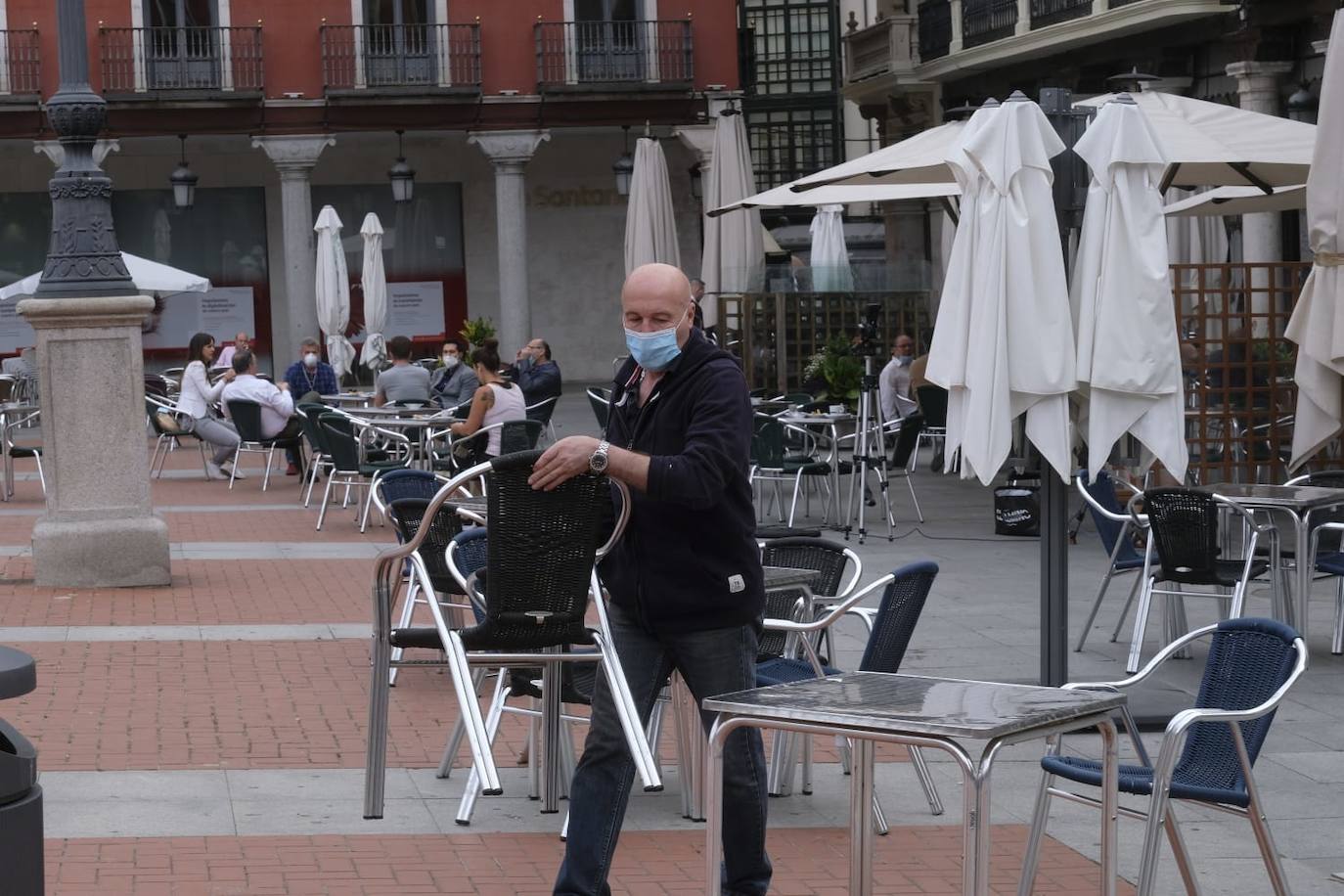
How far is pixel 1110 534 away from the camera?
9781 millimetres

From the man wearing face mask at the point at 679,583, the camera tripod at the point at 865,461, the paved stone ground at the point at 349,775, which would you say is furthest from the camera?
the camera tripod at the point at 865,461

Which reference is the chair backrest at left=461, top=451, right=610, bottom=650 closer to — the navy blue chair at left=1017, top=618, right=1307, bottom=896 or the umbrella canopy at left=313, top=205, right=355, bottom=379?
the navy blue chair at left=1017, top=618, right=1307, bottom=896

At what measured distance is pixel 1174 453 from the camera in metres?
7.79

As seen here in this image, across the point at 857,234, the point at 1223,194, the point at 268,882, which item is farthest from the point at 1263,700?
the point at 857,234

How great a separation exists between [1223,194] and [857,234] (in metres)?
27.8

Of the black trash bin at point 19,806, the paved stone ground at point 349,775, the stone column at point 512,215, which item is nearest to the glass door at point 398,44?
the stone column at point 512,215

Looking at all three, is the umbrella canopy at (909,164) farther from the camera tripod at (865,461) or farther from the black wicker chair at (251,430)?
the black wicker chair at (251,430)

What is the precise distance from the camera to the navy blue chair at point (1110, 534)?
952 cm

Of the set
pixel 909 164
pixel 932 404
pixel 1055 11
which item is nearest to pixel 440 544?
pixel 909 164

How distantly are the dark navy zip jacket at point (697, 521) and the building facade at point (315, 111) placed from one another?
97.8 feet

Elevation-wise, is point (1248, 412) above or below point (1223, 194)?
below

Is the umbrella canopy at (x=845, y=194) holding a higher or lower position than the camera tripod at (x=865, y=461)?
higher

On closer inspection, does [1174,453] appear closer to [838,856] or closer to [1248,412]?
[838,856]

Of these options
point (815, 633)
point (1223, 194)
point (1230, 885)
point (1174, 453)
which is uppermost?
point (1223, 194)
